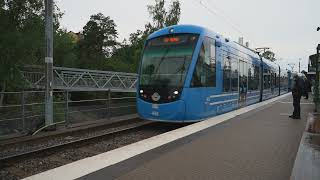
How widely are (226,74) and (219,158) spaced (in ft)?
29.9

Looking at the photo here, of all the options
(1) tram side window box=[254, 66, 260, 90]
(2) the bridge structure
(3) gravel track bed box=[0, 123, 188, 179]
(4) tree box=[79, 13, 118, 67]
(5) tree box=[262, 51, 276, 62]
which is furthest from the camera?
(5) tree box=[262, 51, 276, 62]

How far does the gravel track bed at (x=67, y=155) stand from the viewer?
7.74 metres

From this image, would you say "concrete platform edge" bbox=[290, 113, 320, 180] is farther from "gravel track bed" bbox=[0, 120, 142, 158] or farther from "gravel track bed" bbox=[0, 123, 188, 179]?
"gravel track bed" bbox=[0, 120, 142, 158]

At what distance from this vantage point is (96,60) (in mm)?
61625

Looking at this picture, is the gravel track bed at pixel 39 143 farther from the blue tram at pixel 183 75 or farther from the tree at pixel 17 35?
the tree at pixel 17 35

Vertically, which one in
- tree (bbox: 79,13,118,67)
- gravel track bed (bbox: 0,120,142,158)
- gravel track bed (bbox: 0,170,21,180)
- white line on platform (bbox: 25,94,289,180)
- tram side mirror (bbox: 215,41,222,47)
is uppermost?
tree (bbox: 79,13,118,67)

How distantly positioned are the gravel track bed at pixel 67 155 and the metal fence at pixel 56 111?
2.13m

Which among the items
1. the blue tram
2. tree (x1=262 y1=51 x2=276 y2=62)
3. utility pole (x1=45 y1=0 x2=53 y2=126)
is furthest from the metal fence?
tree (x1=262 y1=51 x2=276 y2=62)

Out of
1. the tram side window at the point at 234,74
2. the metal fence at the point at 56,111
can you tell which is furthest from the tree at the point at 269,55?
the metal fence at the point at 56,111

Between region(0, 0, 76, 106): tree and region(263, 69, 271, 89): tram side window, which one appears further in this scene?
region(263, 69, 271, 89): tram side window

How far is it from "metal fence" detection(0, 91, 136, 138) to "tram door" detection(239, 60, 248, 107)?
4983 millimetres

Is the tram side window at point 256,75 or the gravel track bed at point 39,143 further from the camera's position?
the tram side window at point 256,75

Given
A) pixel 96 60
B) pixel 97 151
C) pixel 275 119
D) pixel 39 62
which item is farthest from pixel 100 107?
pixel 96 60

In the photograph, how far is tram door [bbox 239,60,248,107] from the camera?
58.1ft
